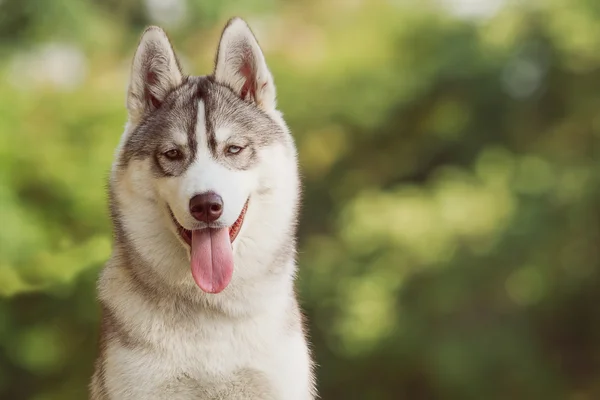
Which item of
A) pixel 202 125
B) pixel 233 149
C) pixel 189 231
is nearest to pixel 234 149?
pixel 233 149

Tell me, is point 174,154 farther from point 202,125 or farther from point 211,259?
point 211,259

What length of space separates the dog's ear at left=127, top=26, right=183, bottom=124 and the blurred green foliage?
6.89 metres

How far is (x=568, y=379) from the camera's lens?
12.5 meters

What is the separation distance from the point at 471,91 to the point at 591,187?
215 centimetres

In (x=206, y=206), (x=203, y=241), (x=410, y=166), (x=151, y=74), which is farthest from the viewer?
(x=410, y=166)

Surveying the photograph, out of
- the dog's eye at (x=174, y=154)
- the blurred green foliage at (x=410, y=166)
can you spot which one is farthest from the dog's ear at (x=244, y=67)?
the blurred green foliage at (x=410, y=166)

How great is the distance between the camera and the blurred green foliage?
1092 cm

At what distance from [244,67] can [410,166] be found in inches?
397

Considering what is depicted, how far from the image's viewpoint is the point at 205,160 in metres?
3.03

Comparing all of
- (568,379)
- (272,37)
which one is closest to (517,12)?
(272,37)

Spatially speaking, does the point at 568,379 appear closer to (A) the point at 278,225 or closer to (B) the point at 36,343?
(B) the point at 36,343

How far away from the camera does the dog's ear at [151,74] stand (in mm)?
3201

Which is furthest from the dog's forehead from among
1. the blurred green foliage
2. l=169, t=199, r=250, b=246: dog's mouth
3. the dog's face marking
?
the blurred green foliage

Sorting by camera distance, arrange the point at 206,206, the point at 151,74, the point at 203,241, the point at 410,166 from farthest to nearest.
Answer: the point at 410,166
the point at 151,74
the point at 203,241
the point at 206,206
